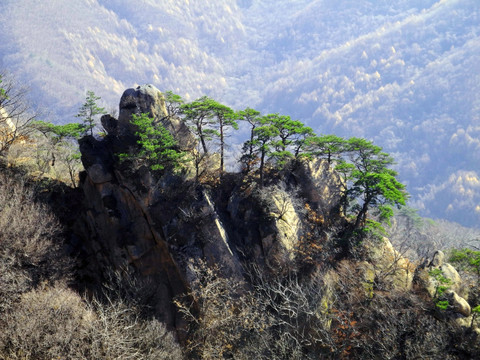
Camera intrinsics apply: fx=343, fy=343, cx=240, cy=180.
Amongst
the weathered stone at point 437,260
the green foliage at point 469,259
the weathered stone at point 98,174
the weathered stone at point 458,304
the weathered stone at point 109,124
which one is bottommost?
the weathered stone at point 458,304

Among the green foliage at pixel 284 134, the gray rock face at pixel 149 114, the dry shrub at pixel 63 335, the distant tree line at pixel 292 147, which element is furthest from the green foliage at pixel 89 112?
the dry shrub at pixel 63 335

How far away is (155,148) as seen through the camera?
2983cm

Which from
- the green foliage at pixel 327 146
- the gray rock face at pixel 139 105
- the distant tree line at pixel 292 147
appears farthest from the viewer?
the gray rock face at pixel 139 105

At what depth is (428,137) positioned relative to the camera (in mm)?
184250

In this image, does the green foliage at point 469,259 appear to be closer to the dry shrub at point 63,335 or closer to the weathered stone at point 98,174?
the dry shrub at point 63,335

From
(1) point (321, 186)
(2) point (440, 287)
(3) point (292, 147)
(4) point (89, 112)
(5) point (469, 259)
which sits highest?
(4) point (89, 112)

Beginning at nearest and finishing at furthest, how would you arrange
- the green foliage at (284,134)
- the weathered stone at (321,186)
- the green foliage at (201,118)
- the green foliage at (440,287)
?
the green foliage at (440,287) → the green foliage at (284,134) → the green foliage at (201,118) → the weathered stone at (321,186)

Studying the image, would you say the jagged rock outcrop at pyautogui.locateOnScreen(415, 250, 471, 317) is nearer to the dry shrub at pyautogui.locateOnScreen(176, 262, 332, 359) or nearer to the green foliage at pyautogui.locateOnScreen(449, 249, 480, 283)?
the green foliage at pyautogui.locateOnScreen(449, 249, 480, 283)

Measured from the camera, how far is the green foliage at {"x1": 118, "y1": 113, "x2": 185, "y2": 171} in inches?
1165

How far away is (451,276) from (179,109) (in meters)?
26.8

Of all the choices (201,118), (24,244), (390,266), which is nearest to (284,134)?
(201,118)

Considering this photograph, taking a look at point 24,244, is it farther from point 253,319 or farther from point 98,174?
point 253,319

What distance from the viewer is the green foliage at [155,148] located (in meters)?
29.6

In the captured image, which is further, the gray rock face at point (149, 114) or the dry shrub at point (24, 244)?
the gray rock face at point (149, 114)
